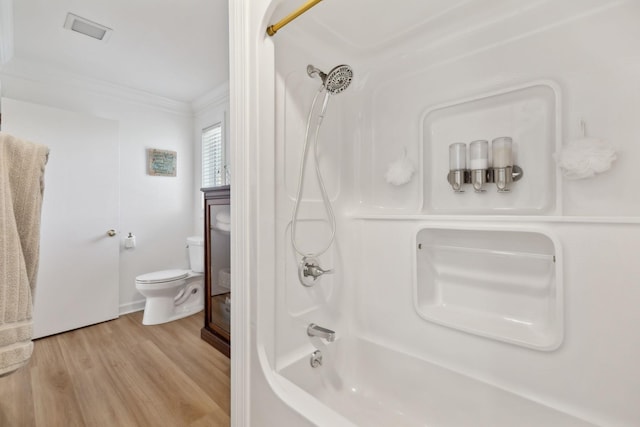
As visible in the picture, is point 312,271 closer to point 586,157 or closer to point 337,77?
point 337,77

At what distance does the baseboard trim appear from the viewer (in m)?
2.79

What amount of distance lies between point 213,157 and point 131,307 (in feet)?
6.02

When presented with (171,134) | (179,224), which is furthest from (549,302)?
(171,134)

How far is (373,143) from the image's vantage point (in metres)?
1.69

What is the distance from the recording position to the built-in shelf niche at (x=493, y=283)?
1143 mm

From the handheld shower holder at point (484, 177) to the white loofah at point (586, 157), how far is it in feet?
0.59

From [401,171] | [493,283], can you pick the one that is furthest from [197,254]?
[493,283]

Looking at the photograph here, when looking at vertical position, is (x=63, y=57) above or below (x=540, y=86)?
above

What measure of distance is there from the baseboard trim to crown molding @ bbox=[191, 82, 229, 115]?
7.45 feet

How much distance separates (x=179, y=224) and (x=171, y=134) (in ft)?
3.50

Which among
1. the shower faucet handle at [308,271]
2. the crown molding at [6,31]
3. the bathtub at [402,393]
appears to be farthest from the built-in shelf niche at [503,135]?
the crown molding at [6,31]

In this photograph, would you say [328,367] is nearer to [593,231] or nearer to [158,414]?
[158,414]

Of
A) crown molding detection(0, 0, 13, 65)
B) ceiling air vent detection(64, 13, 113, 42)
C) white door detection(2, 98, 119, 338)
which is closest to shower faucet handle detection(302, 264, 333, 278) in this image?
ceiling air vent detection(64, 13, 113, 42)

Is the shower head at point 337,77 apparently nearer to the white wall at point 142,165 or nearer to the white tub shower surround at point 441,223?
the white tub shower surround at point 441,223
